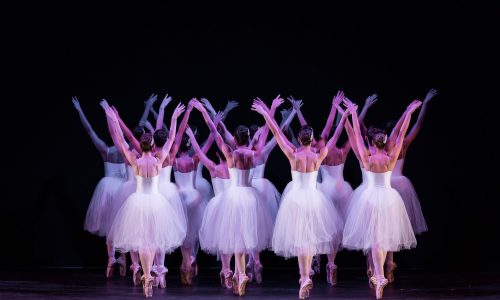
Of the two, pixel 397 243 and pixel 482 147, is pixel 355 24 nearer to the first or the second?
pixel 482 147

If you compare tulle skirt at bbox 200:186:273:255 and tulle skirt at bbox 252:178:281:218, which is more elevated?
tulle skirt at bbox 252:178:281:218

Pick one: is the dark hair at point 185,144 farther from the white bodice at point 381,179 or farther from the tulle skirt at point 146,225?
the white bodice at point 381,179

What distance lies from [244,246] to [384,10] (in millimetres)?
3076

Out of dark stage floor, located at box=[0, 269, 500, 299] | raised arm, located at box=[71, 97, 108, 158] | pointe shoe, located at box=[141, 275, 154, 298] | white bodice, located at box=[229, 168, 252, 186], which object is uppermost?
raised arm, located at box=[71, 97, 108, 158]

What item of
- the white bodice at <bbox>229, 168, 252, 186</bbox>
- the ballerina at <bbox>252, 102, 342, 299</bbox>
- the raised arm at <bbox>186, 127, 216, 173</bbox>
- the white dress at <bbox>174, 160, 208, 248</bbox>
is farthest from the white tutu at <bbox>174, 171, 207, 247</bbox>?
the ballerina at <bbox>252, 102, 342, 299</bbox>

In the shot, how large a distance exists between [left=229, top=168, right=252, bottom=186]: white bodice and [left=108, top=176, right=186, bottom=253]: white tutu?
56 cm

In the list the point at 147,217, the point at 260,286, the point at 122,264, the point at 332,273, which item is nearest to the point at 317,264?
the point at 332,273

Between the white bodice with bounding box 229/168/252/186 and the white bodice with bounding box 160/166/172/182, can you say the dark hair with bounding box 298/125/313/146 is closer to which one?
the white bodice with bounding box 229/168/252/186

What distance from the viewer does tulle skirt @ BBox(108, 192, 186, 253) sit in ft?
20.1

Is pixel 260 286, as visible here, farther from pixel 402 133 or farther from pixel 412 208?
pixel 402 133

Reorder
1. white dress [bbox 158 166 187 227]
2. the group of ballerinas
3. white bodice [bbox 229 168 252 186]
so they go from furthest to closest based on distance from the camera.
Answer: white dress [bbox 158 166 187 227]
white bodice [bbox 229 168 252 186]
the group of ballerinas

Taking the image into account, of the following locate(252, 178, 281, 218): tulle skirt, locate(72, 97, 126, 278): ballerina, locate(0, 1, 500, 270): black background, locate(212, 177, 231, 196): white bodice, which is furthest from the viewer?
locate(0, 1, 500, 270): black background

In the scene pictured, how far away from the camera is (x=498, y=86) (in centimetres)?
788

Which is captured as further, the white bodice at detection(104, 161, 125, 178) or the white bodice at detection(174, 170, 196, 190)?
the white bodice at detection(104, 161, 125, 178)
